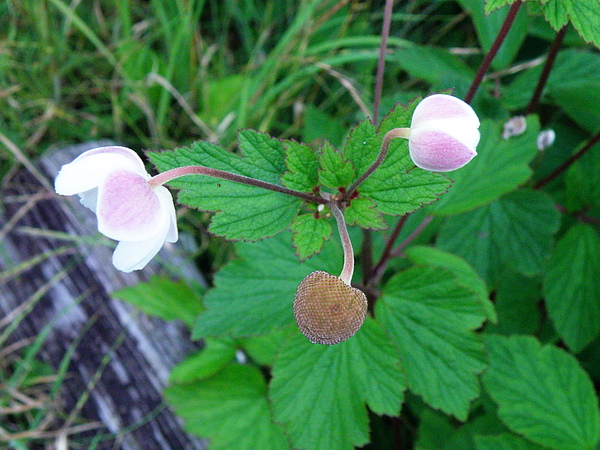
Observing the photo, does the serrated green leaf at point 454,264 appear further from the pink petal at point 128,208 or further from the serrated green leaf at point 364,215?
the pink petal at point 128,208

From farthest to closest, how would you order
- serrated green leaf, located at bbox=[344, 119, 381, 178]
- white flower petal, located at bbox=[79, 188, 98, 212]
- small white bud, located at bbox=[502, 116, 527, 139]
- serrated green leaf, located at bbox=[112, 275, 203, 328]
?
serrated green leaf, located at bbox=[112, 275, 203, 328]
small white bud, located at bbox=[502, 116, 527, 139]
serrated green leaf, located at bbox=[344, 119, 381, 178]
white flower petal, located at bbox=[79, 188, 98, 212]

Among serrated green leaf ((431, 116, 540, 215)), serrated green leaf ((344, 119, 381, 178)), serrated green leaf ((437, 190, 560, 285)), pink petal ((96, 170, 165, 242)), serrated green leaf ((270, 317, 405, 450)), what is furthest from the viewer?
serrated green leaf ((437, 190, 560, 285))

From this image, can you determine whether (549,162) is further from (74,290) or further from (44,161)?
(44,161)

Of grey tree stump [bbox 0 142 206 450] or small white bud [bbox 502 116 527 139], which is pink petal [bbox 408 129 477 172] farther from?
grey tree stump [bbox 0 142 206 450]

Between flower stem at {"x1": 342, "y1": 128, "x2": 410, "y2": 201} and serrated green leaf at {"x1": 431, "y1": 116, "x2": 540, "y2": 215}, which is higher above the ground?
flower stem at {"x1": 342, "y1": 128, "x2": 410, "y2": 201}

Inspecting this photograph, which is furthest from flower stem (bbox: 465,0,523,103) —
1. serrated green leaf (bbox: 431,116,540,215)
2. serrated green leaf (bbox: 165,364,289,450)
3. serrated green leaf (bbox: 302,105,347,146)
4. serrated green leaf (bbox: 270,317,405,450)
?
serrated green leaf (bbox: 165,364,289,450)

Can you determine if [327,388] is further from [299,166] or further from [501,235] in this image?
[501,235]
